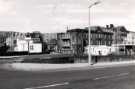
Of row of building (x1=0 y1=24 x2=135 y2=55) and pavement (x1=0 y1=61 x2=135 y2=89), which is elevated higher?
row of building (x1=0 y1=24 x2=135 y2=55)

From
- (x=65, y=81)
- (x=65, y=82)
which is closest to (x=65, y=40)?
(x=65, y=81)

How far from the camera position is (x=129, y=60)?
40.0m

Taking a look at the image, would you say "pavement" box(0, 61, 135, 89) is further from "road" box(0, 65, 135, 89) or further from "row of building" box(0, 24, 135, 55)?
"row of building" box(0, 24, 135, 55)

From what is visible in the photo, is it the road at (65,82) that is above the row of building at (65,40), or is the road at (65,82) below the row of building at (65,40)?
below

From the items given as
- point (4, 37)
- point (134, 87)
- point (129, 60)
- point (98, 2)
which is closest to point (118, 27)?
point (4, 37)

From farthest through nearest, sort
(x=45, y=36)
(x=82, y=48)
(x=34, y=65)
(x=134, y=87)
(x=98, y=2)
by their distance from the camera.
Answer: (x=45, y=36), (x=82, y=48), (x=98, y=2), (x=34, y=65), (x=134, y=87)

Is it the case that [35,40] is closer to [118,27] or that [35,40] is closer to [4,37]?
[4,37]

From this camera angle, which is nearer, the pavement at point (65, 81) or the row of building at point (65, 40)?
the pavement at point (65, 81)

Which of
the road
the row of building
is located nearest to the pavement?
the road

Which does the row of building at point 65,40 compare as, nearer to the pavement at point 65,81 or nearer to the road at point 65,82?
the pavement at point 65,81

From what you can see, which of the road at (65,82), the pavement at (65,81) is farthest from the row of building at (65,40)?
the road at (65,82)

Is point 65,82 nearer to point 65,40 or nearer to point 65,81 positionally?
point 65,81

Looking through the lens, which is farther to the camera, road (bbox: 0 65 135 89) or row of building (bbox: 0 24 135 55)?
row of building (bbox: 0 24 135 55)

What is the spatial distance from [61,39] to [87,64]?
3698 inches
